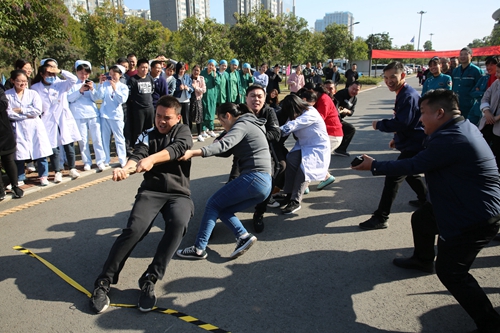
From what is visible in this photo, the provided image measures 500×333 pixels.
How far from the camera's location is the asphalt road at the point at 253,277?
2.85 metres

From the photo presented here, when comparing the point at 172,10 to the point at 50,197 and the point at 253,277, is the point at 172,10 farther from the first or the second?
the point at 253,277

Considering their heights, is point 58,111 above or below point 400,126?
above

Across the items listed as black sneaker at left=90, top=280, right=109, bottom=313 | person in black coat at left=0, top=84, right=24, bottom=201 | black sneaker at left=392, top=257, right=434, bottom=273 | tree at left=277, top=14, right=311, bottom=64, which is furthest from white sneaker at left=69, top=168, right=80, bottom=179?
tree at left=277, top=14, right=311, bottom=64

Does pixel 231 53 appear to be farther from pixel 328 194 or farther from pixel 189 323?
pixel 189 323

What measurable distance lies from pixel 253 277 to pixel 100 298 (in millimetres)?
1344

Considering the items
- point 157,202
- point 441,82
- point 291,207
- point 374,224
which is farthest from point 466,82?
point 157,202

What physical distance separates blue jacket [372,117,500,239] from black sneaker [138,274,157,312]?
→ 2.33m

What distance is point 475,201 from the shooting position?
2533mm

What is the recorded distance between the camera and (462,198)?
2564mm

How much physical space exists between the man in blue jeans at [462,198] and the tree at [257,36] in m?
18.8

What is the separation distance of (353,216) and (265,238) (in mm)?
1342

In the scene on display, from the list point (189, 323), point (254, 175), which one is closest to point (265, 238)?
point (254, 175)

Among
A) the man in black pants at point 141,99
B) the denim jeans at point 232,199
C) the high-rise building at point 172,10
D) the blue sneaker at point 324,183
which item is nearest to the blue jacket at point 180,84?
the man in black pants at point 141,99

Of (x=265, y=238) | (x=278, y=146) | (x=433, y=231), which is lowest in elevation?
(x=265, y=238)
